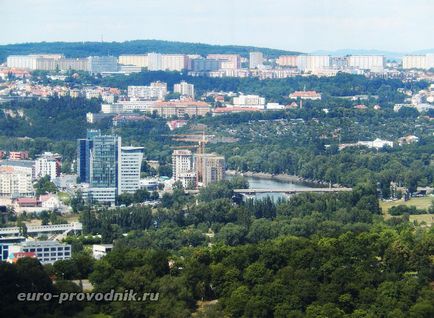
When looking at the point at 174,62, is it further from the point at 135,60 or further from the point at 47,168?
the point at 47,168

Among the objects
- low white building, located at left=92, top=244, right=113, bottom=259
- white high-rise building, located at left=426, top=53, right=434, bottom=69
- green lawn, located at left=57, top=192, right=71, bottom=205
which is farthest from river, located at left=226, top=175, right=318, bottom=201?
white high-rise building, located at left=426, top=53, right=434, bottom=69

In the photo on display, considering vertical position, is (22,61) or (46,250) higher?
(22,61)

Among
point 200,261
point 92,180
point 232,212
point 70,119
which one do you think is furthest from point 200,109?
point 200,261

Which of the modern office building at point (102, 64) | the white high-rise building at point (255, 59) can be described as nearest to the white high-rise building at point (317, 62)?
the white high-rise building at point (255, 59)

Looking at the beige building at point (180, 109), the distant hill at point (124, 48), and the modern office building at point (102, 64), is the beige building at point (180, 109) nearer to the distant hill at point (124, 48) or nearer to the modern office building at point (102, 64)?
the modern office building at point (102, 64)

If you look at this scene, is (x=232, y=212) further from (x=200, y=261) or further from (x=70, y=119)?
(x=70, y=119)

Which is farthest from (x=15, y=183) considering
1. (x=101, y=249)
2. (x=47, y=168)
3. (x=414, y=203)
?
(x=101, y=249)
